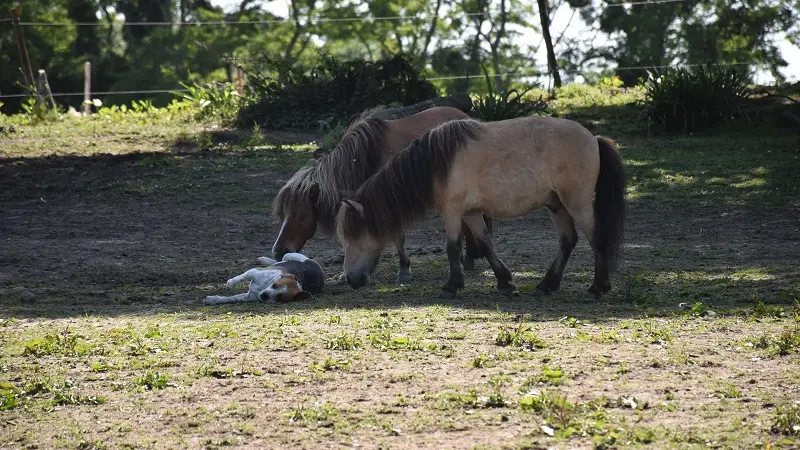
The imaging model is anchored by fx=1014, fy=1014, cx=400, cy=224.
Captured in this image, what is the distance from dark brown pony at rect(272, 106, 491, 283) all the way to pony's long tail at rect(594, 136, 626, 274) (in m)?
1.39

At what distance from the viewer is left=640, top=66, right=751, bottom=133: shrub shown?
1611 cm

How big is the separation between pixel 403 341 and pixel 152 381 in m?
1.60

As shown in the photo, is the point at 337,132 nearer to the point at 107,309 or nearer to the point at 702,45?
the point at 107,309

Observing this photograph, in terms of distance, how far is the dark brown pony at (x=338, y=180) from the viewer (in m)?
9.38

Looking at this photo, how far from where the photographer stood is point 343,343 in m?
6.40

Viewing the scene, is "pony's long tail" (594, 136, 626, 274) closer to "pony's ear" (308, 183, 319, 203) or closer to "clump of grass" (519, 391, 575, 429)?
"pony's ear" (308, 183, 319, 203)

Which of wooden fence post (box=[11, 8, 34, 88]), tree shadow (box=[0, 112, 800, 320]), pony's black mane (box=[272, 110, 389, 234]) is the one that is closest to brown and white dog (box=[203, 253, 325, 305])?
tree shadow (box=[0, 112, 800, 320])

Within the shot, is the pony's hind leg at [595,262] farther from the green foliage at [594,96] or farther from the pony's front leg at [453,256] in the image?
the green foliage at [594,96]

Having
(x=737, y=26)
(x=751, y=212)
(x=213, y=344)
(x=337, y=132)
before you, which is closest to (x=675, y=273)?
(x=751, y=212)

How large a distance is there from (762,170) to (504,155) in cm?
685

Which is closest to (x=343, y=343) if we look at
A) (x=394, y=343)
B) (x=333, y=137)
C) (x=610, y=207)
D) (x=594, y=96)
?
(x=394, y=343)

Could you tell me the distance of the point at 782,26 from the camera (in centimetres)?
3425

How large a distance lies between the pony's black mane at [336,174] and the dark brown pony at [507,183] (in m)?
0.90

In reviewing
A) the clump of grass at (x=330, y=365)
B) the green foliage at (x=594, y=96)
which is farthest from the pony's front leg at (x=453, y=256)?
the green foliage at (x=594, y=96)
